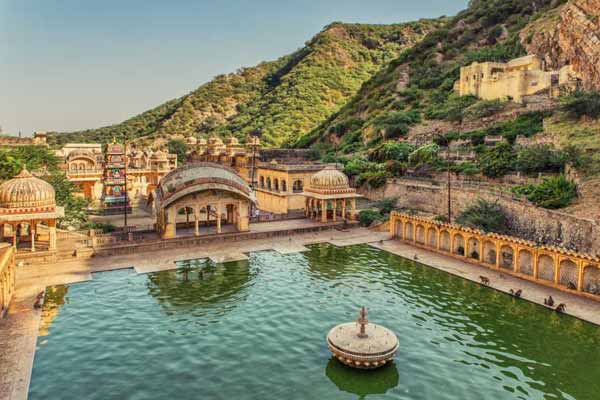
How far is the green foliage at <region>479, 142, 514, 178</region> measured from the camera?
31.0 m

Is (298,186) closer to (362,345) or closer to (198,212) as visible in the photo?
→ (198,212)

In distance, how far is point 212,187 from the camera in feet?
86.1

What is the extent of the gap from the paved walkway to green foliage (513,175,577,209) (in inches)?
228

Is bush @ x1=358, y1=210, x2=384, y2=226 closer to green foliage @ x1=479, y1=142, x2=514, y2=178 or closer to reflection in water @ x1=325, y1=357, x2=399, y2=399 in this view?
green foliage @ x1=479, y1=142, x2=514, y2=178

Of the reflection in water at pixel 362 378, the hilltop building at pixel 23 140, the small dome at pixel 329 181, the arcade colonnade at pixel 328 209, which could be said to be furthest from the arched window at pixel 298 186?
the hilltop building at pixel 23 140

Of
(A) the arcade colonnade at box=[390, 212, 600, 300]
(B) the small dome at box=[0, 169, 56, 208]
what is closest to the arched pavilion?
(B) the small dome at box=[0, 169, 56, 208]

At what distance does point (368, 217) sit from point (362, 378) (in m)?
19.9

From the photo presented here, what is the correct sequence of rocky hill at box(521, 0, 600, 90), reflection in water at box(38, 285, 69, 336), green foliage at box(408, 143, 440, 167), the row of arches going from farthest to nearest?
1. rocky hill at box(521, 0, 600, 90)
2. green foliage at box(408, 143, 440, 167)
3. the row of arches
4. reflection in water at box(38, 285, 69, 336)

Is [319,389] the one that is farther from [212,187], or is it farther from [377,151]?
[377,151]

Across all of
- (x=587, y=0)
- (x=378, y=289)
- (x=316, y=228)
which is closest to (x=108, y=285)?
(x=378, y=289)

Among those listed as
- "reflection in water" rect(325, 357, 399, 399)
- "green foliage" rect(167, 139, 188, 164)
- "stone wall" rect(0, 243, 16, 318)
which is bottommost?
"reflection in water" rect(325, 357, 399, 399)

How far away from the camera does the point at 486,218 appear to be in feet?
83.1

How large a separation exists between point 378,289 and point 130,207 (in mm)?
27253

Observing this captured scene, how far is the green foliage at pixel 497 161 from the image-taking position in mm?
30953
